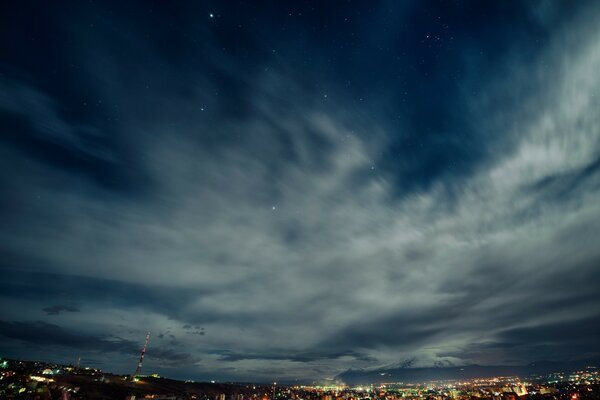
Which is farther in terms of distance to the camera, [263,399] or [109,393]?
[263,399]

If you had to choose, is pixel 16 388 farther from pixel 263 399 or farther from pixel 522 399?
pixel 522 399

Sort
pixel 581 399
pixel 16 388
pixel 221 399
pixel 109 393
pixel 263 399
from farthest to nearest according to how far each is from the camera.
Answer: pixel 263 399 → pixel 221 399 → pixel 109 393 → pixel 581 399 → pixel 16 388

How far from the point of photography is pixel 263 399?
17062 cm

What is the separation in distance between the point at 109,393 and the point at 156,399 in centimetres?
1911

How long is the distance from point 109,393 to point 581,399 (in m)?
167

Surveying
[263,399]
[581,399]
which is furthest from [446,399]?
[263,399]

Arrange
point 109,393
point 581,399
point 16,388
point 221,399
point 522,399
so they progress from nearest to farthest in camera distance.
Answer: point 16,388 < point 581,399 < point 109,393 < point 522,399 < point 221,399

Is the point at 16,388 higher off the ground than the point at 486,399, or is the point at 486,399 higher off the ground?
the point at 16,388

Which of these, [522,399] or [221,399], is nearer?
[522,399]

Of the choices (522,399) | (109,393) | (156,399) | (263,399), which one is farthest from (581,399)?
(109,393)

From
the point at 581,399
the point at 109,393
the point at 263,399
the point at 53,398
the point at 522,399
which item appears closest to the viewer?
the point at 53,398

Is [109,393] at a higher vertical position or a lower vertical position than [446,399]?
higher

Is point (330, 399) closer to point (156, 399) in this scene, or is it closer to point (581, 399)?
point (156, 399)

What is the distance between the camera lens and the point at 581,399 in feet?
342
